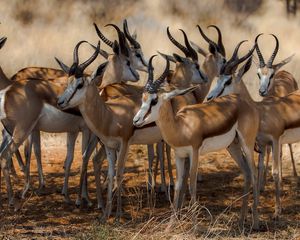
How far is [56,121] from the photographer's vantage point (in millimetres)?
11016

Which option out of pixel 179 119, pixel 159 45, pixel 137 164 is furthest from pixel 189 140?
pixel 159 45

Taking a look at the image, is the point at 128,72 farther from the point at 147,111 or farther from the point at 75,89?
the point at 147,111

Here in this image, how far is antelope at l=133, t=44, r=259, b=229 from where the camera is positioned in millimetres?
9305

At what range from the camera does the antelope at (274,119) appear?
10.6 meters

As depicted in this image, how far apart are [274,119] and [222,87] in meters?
0.89

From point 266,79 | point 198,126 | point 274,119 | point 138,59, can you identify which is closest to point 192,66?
point 138,59

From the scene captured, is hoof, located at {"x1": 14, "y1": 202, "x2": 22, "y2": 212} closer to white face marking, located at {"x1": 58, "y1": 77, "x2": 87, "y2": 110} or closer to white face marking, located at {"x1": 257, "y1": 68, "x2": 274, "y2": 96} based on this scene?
white face marking, located at {"x1": 58, "y1": 77, "x2": 87, "y2": 110}

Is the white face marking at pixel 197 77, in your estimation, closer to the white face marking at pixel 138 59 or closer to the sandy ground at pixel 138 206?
the white face marking at pixel 138 59

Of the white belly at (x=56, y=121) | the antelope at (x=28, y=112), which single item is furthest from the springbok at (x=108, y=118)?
the white belly at (x=56, y=121)

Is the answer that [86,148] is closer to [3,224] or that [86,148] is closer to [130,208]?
[130,208]

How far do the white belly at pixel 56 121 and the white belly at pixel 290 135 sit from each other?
2.78 metres

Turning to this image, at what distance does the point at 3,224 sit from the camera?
9617 millimetres

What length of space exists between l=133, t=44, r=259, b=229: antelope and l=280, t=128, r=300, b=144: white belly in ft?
3.08

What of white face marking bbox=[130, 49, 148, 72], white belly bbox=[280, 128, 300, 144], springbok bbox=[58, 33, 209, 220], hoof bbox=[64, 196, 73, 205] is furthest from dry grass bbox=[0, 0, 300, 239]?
springbok bbox=[58, 33, 209, 220]
